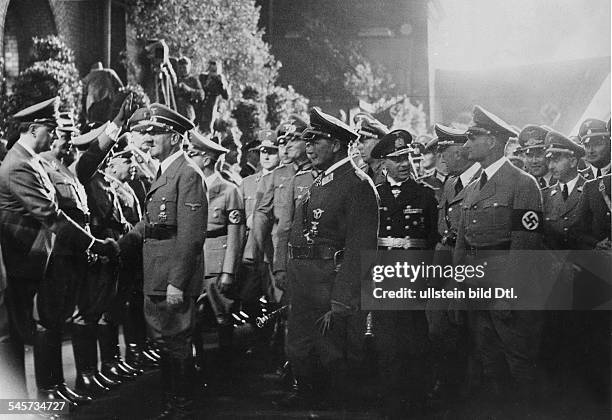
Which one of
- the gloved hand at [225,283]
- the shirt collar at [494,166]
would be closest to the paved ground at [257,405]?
the gloved hand at [225,283]

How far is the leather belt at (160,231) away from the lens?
509cm

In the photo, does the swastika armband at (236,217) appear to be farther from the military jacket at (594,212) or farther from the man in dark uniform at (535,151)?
the military jacket at (594,212)

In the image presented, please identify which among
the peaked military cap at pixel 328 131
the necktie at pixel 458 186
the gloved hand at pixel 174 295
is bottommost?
the gloved hand at pixel 174 295

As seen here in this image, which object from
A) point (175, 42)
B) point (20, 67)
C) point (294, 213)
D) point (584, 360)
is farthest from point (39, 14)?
point (584, 360)

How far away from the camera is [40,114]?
5172 mm

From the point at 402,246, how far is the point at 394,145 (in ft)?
1.77

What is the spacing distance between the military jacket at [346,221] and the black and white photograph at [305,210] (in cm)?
1

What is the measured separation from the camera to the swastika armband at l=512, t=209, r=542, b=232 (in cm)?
512

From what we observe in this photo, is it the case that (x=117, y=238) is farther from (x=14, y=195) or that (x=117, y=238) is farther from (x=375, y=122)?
(x=375, y=122)

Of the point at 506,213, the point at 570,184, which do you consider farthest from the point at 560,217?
the point at 506,213

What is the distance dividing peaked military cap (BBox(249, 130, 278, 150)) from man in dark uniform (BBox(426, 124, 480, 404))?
97cm

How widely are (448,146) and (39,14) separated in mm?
2319

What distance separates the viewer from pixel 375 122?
532 cm

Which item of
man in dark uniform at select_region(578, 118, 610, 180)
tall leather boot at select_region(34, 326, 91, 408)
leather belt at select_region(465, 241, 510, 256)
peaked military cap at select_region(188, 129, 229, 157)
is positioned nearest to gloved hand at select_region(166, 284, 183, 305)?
tall leather boot at select_region(34, 326, 91, 408)
